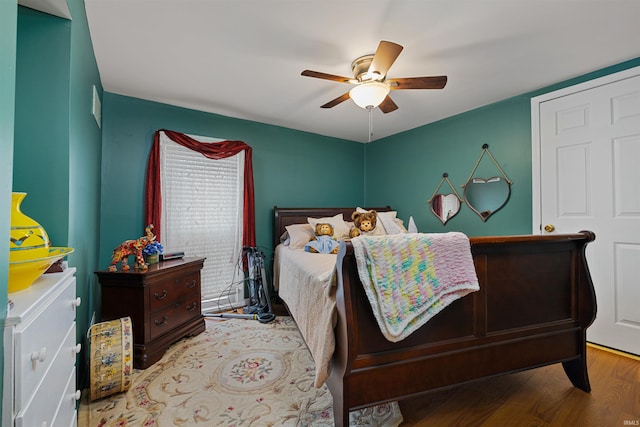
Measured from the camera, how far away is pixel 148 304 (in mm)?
2057

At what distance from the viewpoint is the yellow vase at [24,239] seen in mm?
813

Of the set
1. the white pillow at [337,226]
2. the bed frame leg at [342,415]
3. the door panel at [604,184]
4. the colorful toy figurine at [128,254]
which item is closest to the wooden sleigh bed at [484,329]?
the bed frame leg at [342,415]

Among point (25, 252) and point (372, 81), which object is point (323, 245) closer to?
point (372, 81)

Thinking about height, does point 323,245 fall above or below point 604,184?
below

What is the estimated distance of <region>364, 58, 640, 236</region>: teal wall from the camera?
2855 mm

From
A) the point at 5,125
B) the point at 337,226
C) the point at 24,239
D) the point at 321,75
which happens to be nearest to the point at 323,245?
the point at 337,226

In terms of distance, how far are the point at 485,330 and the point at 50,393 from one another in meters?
1.87

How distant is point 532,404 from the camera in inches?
63.1

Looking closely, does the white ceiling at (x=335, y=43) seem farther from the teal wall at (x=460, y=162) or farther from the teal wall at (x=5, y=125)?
the teal wall at (x=5, y=125)

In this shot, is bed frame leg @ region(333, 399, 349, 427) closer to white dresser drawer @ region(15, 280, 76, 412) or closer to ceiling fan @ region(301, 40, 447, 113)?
white dresser drawer @ region(15, 280, 76, 412)

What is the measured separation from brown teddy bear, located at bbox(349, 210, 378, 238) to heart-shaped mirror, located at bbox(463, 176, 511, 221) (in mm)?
1172

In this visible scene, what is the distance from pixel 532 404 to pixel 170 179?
11.7 feet

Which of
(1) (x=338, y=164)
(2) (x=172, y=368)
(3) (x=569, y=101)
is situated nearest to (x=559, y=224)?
(3) (x=569, y=101)

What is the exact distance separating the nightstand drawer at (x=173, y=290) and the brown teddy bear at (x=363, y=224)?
5.80 ft
